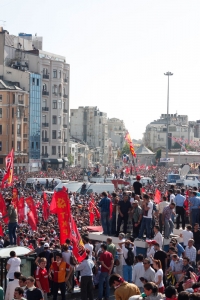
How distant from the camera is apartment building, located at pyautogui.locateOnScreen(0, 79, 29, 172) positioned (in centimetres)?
8994

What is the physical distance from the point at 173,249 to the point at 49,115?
8420 cm

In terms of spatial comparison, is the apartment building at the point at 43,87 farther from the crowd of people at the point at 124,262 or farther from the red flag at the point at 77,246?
the red flag at the point at 77,246

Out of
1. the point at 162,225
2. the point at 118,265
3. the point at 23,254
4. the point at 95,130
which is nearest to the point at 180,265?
the point at 118,265

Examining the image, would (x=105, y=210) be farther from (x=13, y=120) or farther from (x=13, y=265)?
(x=13, y=120)

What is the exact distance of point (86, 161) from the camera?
154250 mm

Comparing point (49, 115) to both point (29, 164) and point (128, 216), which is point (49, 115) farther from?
point (128, 216)

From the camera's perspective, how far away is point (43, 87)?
323ft

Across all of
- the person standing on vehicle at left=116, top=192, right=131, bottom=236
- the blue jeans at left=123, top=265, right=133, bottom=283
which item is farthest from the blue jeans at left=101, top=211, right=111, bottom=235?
the blue jeans at left=123, top=265, right=133, bottom=283

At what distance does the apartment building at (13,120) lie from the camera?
295 feet

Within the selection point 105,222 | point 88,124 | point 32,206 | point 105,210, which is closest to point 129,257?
point 105,210

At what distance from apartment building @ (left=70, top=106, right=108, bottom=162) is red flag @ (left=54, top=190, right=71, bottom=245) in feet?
504

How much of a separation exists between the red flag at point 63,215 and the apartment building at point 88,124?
154m

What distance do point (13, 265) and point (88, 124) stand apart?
525 ft

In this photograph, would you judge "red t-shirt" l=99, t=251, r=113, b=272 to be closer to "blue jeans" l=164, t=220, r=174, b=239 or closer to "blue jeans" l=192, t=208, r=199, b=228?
"blue jeans" l=164, t=220, r=174, b=239
